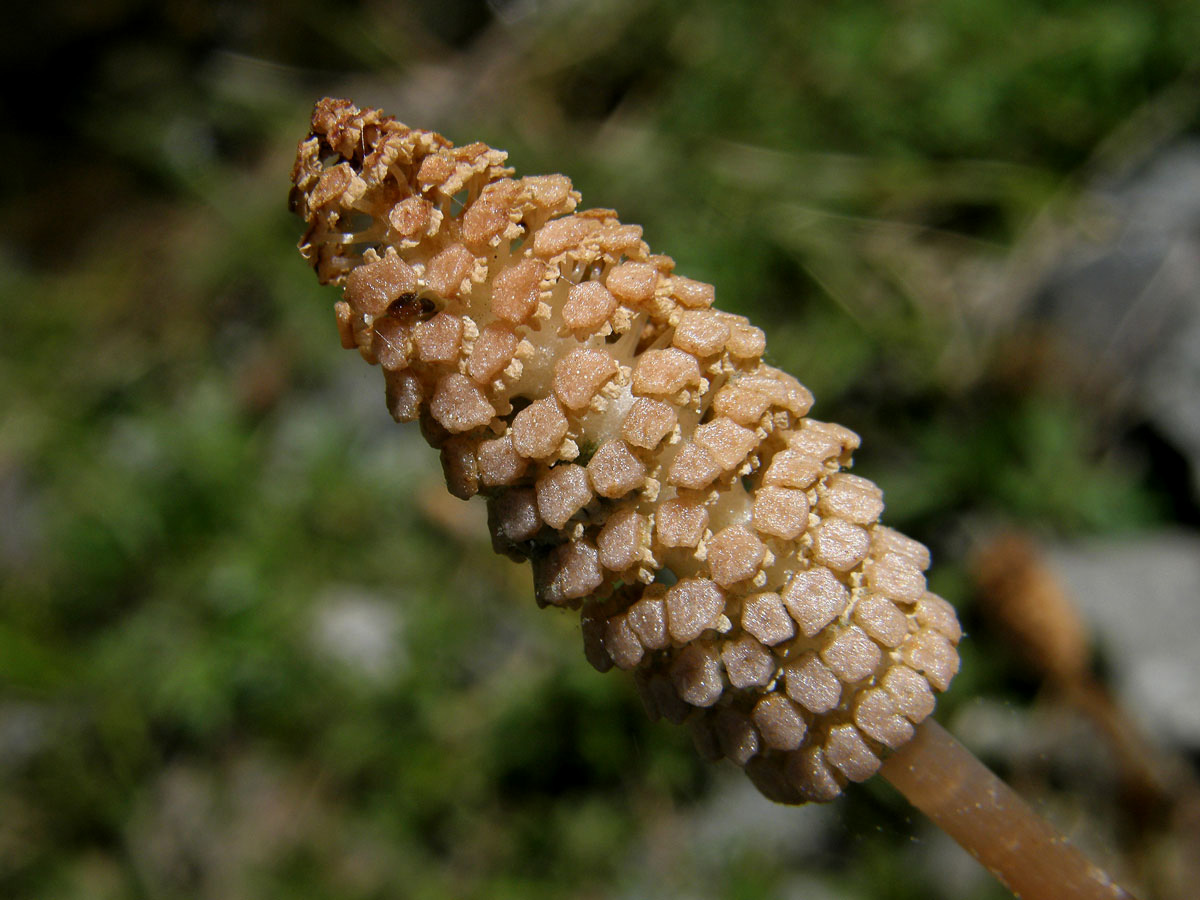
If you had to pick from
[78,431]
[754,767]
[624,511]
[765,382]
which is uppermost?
[765,382]

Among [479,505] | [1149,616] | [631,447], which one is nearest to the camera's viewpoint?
[631,447]

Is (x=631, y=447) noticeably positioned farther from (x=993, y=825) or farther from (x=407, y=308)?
(x=993, y=825)

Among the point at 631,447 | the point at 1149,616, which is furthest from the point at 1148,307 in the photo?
the point at 631,447

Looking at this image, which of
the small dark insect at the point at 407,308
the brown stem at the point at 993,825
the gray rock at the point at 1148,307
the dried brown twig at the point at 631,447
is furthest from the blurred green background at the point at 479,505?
the small dark insect at the point at 407,308

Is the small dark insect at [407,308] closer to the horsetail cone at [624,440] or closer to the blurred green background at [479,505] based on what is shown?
the horsetail cone at [624,440]

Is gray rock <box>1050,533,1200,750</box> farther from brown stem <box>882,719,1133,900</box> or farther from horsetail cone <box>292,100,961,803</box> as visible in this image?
horsetail cone <box>292,100,961,803</box>

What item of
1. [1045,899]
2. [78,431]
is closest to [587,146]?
[78,431]

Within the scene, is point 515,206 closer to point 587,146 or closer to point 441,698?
point 441,698
